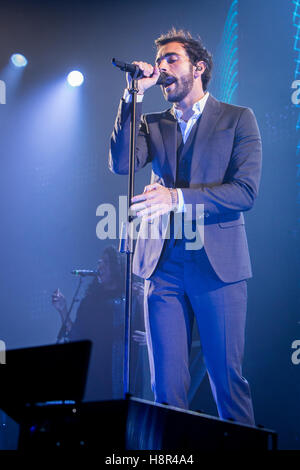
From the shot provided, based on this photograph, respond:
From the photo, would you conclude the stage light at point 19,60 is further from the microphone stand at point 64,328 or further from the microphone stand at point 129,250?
the microphone stand at point 129,250

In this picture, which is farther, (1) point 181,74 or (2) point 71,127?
(2) point 71,127

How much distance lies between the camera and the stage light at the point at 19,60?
4188 millimetres

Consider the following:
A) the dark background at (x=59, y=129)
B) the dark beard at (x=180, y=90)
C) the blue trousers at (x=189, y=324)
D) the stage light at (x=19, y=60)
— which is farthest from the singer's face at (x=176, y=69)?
the stage light at (x=19, y=60)

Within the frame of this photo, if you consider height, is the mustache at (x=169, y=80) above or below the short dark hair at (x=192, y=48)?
below

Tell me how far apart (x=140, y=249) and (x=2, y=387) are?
100 cm

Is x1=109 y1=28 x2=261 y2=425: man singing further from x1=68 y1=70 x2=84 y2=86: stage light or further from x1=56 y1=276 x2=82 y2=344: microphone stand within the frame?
x1=68 y1=70 x2=84 y2=86: stage light

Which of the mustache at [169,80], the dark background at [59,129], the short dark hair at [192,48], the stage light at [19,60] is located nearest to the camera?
the mustache at [169,80]

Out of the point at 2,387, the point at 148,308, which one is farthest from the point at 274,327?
the point at 2,387

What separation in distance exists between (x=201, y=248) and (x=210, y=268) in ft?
0.30

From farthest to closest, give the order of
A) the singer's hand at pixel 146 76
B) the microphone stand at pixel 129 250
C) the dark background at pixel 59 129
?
the dark background at pixel 59 129, the singer's hand at pixel 146 76, the microphone stand at pixel 129 250

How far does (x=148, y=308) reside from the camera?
2117 millimetres

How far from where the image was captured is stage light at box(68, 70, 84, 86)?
167 inches

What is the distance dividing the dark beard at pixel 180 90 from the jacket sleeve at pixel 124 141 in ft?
0.54
